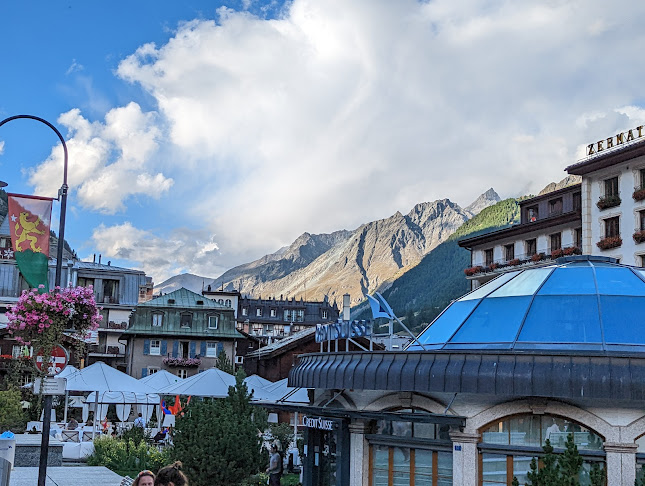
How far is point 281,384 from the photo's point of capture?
120 feet

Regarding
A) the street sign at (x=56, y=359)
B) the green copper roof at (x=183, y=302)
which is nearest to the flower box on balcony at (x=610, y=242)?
the green copper roof at (x=183, y=302)

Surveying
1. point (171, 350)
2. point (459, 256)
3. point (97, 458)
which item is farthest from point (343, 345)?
point (459, 256)

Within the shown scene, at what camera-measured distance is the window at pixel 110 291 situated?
277 feet

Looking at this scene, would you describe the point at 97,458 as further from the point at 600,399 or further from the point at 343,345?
the point at 343,345

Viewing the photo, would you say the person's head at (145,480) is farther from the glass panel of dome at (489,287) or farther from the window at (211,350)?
the window at (211,350)

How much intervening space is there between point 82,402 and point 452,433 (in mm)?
33241

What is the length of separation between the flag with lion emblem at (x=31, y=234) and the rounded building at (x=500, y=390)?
7.35 metres

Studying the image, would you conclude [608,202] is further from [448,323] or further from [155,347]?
[155,347]

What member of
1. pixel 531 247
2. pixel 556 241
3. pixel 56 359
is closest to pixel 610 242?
pixel 556 241

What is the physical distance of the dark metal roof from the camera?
16141 millimetres

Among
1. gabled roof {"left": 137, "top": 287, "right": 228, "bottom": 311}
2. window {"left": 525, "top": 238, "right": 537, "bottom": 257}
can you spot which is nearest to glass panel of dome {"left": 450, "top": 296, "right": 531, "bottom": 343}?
window {"left": 525, "top": 238, "right": 537, "bottom": 257}

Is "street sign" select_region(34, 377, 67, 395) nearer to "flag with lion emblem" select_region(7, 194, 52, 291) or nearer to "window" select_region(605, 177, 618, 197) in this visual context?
"flag with lion emblem" select_region(7, 194, 52, 291)

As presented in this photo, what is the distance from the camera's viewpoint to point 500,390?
16.8m

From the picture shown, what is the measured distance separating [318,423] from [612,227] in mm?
35624
